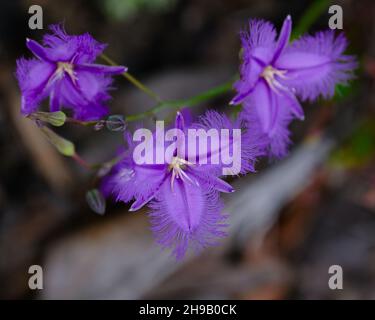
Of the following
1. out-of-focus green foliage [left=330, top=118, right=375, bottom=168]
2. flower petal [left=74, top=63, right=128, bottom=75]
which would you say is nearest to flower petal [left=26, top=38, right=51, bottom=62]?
flower petal [left=74, top=63, right=128, bottom=75]

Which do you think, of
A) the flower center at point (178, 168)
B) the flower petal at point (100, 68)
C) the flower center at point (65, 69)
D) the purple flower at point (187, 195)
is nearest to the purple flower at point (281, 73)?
the purple flower at point (187, 195)

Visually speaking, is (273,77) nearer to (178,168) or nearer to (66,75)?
(178,168)

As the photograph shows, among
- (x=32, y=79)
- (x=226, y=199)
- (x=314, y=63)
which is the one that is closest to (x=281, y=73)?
(x=314, y=63)

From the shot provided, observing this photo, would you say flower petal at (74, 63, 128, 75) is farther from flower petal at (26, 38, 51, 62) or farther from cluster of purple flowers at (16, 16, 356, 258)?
→ flower petal at (26, 38, 51, 62)

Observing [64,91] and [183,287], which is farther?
Answer: [183,287]

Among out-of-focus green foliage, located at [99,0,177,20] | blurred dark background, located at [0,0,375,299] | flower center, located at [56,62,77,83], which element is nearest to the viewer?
flower center, located at [56,62,77,83]

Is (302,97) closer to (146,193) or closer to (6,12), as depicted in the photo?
(146,193)
